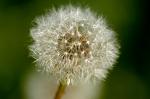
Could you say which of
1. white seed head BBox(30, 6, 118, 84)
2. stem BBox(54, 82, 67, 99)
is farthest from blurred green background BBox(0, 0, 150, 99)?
stem BBox(54, 82, 67, 99)

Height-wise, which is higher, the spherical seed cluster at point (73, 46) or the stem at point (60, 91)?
the spherical seed cluster at point (73, 46)

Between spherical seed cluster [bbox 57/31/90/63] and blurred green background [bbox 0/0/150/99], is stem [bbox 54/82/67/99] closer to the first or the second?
spherical seed cluster [bbox 57/31/90/63]

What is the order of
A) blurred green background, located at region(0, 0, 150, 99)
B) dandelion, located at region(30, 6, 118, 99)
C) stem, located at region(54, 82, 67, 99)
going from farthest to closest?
blurred green background, located at region(0, 0, 150, 99)
dandelion, located at region(30, 6, 118, 99)
stem, located at region(54, 82, 67, 99)

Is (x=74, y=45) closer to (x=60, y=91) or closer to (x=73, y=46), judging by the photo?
(x=73, y=46)
